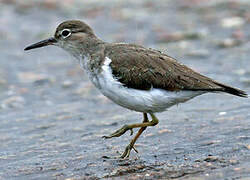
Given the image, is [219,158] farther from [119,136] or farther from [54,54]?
[54,54]

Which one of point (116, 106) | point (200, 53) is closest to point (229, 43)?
point (200, 53)

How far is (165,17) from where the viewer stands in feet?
45.9

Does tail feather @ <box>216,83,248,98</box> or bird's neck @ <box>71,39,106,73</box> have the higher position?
bird's neck @ <box>71,39,106,73</box>

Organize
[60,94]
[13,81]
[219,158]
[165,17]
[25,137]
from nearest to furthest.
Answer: [219,158], [25,137], [60,94], [13,81], [165,17]

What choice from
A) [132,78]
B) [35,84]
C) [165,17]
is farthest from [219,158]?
[165,17]

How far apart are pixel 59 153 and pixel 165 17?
26.2 ft

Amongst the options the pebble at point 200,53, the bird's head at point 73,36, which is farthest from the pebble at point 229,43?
the bird's head at point 73,36

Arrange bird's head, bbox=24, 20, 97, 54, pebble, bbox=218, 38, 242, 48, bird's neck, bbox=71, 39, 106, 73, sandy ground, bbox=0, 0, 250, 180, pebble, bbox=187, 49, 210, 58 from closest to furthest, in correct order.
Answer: sandy ground, bbox=0, 0, 250, 180 → bird's neck, bbox=71, 39, 106, 73 → bird's head, bbox=24, 20, 97, 54 → pebble, bbox=187, 49, 210, 58 → pebble, bbox=218, 38, 242, 48

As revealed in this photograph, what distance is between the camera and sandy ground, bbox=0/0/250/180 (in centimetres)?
617

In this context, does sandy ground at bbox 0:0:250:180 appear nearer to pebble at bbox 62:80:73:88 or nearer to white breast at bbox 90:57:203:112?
pebble at bbox 62:80:73:88

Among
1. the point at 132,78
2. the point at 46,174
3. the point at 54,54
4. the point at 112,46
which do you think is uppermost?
the point at 54,54

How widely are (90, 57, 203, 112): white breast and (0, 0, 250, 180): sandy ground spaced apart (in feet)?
2.10

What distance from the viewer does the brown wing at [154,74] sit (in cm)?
639

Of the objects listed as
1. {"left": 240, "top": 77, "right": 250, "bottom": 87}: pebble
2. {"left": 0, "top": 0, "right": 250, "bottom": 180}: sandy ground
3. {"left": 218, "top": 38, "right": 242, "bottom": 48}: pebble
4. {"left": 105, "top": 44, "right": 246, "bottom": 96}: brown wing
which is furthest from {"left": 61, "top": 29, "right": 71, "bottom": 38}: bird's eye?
{"left": 218, "top": 38, "right": 242, "bottom": 48}: pebble
